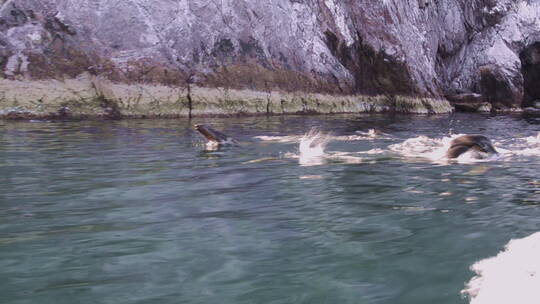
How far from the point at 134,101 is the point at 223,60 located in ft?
12.1

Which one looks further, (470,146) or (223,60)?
(223,60)

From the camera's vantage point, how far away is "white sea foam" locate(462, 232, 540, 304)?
2330 millimetres

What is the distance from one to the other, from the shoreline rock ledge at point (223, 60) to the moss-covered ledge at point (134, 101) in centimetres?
3

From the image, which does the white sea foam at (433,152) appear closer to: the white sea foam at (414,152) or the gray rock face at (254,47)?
the white sea foam at (414,152)

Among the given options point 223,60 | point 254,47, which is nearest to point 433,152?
point 223,60

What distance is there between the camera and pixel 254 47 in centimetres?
1939

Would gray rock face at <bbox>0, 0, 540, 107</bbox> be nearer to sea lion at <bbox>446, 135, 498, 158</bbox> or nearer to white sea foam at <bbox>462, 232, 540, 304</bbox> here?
sea lion at <bbox>446, 135, 498, 158</bbox>

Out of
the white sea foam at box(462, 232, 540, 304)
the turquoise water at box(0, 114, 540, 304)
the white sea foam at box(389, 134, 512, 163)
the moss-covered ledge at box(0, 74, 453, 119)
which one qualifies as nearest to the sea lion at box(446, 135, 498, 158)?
the white sea foam at box(389, 134, 512, 163)

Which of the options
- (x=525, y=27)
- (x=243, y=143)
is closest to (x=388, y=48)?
(x=525, y=27)

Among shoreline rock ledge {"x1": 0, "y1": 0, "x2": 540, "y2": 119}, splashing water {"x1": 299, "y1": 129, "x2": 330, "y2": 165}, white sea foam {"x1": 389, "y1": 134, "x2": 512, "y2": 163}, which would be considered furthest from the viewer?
shoreline rock ledge {"x1": 0, "y1": 0, "x2": 540, "y2": 119}

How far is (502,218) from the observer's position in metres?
3.96

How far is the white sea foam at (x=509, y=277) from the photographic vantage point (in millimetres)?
2330

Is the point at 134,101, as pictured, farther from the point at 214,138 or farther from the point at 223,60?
the point at 214,138

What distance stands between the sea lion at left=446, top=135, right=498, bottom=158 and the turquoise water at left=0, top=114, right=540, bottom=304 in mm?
532
